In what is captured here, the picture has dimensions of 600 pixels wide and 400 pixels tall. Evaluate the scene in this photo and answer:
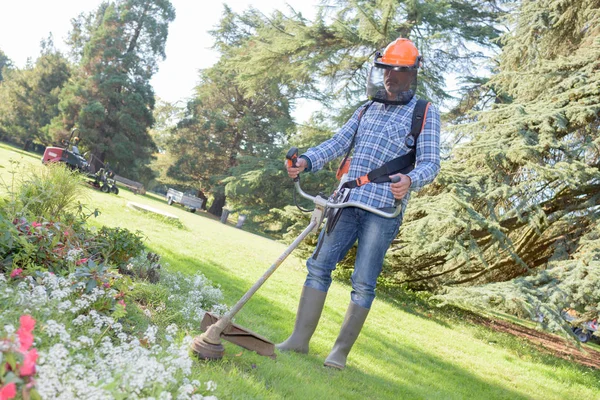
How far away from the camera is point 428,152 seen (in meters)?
3.28

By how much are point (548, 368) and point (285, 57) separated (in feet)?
34.1

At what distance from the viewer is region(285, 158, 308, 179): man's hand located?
316 centimetres

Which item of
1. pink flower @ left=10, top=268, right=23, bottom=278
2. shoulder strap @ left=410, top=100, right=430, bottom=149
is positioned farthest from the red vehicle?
shoulder strap @ left=410, top=100, right=430, bottom=149

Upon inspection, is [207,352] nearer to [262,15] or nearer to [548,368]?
[548,368]

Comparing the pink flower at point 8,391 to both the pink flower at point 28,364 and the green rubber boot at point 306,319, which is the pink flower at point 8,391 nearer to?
the pink flower at point 28,364

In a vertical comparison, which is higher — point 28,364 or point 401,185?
point 401,185

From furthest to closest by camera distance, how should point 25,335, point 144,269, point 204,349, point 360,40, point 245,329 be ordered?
point 360,40
point 144,269
point 245,329
point 204,349
point 25,335

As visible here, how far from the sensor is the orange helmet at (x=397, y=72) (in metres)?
3.40

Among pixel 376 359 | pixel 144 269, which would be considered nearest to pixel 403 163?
pixel 376 359

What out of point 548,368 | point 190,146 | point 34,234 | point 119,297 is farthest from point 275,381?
point 190,146

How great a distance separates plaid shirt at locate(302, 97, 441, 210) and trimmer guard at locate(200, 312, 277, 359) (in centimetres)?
111

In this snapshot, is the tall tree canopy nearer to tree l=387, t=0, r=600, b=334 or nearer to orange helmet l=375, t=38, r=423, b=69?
tree l=387, t=0, r=600, b=334

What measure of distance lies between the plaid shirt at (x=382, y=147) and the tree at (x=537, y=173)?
3.33 m

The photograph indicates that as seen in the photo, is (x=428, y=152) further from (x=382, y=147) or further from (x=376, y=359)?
(x=376, y=359)
